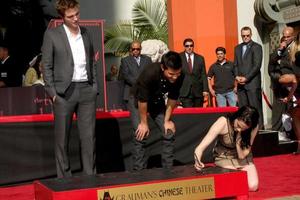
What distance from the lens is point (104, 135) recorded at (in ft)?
21.8

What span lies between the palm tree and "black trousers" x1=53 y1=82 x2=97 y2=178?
9.72 metres

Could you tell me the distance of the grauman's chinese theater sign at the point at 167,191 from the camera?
412 cm

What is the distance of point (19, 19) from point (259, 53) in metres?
9.14

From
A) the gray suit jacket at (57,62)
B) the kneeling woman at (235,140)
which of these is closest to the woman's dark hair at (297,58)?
the kneeling woman at (235,140)

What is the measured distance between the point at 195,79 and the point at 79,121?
3.66 meters

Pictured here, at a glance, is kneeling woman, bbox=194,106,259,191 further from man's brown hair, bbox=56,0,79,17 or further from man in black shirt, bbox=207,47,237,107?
man in black shirt, bbox=207,47,237,107

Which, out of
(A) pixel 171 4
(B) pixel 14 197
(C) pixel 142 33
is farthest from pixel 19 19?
(B) pixel 14 197

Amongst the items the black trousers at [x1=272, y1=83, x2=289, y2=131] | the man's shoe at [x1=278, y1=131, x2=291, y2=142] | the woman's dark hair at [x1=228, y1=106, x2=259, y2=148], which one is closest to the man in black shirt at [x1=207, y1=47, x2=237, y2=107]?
the black trousers at [x1=272, y1=83, x2=289, y2=131]

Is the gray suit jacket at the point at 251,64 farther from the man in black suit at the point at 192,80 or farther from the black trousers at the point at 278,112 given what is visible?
the black trousers at the point at 278,112

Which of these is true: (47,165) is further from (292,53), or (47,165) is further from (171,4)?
(171,4)

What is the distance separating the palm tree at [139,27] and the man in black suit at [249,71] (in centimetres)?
657

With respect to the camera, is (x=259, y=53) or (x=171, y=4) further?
(x=171, y=4)

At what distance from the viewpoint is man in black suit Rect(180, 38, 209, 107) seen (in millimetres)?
8552

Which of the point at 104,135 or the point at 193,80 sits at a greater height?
the point at 193,80
